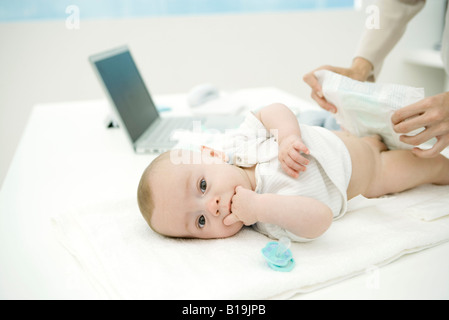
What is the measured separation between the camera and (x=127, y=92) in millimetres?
1460

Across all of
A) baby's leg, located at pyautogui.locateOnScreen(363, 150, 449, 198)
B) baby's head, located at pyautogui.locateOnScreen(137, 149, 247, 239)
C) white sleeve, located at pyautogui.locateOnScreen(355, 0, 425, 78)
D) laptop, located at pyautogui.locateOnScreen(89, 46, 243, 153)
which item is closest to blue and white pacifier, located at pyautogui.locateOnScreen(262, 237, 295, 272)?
baby's head, located at pyautogui.locateOnScreen(137, 149, 247, 239)

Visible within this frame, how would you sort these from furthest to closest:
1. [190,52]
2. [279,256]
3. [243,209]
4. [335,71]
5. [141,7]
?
[190,52] → [141,7] → [335,71] → [243,209] → [279,256]

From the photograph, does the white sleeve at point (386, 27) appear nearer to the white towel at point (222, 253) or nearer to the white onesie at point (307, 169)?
the white onesie at point (307, 169)

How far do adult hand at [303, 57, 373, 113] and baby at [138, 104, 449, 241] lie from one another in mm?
160

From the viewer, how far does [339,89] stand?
1.06 m

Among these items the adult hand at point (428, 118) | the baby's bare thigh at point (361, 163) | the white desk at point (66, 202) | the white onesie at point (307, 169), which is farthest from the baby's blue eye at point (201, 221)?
the adult hand at point (428, 118)

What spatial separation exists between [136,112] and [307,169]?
0.78 meters

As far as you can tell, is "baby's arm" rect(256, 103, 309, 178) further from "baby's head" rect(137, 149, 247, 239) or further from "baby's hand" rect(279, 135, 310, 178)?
"baby's head" rect(137, 149, 247, 239)

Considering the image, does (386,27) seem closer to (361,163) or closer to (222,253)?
(361,163)

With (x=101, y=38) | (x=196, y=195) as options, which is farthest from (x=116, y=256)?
(x=101, y=38)

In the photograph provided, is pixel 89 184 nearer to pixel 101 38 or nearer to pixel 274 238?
pixel 274 238

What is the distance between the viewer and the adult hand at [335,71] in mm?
1140

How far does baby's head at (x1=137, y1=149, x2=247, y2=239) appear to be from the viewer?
831 mm

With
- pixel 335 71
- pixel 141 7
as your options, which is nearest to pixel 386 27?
pixel 335 71
